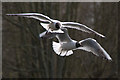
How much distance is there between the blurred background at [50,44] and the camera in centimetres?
1064

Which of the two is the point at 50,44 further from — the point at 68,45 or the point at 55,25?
the point at 55,25

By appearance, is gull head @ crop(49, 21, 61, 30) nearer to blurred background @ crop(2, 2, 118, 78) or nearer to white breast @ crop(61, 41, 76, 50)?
white breast @ crop(61, 41, 76, 50)

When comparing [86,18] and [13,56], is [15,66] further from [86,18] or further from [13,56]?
[86,18]

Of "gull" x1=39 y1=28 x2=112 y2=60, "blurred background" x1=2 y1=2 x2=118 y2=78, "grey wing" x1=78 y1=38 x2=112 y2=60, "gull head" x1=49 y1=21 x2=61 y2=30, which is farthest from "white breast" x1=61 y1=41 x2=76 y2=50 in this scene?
"blurred background" x1=2 y1=2 x2=118 y2=78

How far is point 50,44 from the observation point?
10.7 m

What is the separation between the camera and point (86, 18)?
37.3 feet

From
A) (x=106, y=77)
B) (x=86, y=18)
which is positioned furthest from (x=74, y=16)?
(x=106, y=77)

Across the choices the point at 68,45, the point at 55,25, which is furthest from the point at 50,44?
the point at 55,25

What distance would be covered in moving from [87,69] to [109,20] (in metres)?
1.26

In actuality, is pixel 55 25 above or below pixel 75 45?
above

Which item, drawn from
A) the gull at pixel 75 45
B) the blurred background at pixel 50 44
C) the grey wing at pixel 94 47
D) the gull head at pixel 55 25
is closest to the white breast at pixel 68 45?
the gull at pixel 75 45

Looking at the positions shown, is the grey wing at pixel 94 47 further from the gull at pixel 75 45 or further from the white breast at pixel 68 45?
the white breast at pixel 68 45

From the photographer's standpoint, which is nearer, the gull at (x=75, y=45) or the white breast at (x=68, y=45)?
the gull at (x=75, y=45)

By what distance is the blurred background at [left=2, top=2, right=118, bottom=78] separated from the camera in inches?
419
